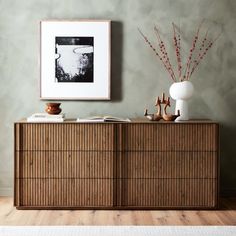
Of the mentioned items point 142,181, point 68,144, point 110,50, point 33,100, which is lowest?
point 142,181

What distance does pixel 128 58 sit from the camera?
5.24m

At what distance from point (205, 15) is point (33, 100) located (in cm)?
179

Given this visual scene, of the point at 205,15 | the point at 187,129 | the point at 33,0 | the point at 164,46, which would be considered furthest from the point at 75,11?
the point at 187,129

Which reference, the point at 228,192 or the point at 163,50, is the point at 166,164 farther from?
the point at 163,50

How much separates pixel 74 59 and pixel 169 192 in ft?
4.94

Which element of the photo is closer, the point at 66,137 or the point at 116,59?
the point at 66,137

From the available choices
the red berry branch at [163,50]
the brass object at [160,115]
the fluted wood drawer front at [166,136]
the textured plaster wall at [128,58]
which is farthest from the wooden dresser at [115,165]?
the red berry branch at [163,50]

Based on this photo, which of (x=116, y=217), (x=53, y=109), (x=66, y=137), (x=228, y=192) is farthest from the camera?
(x=228, y=192)

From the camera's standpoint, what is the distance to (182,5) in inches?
205

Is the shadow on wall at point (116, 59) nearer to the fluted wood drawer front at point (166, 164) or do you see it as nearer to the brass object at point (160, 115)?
the brass object at point (160, 115)

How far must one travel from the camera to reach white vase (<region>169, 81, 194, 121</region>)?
4.92 m

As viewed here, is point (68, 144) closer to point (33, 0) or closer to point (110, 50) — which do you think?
point (110, 50)

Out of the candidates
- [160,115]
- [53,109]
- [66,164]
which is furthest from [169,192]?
[53,109]

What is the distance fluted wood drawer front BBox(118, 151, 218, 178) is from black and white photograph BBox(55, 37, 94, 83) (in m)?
0.92
